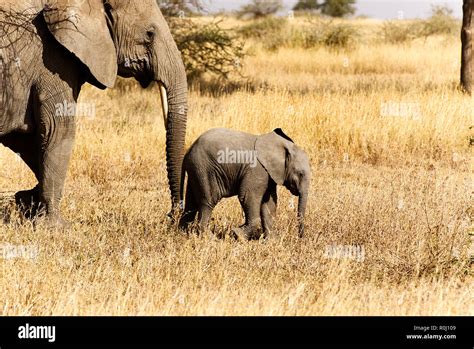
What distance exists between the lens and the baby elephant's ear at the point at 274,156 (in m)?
6.70

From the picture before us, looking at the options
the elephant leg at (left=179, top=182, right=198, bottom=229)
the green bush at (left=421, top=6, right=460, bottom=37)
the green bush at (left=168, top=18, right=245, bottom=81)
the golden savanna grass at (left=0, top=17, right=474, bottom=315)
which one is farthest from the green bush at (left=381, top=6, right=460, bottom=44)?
→ the elephant leg at (left=179, top=182, right=198, bottom=229)

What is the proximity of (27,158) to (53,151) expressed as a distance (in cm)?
54

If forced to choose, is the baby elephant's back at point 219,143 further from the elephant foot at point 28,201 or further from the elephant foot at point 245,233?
the elephant foot at point 28,201

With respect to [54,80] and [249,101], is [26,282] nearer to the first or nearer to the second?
[54,80]

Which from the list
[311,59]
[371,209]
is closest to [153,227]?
[371,209]

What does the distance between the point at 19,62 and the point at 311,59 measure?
16.2 metres

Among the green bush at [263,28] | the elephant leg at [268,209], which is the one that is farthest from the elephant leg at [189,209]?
the green bush at [263,28]

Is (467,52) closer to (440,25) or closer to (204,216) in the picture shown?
(204,216)

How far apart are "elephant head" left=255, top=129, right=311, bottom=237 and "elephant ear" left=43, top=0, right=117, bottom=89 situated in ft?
4.48

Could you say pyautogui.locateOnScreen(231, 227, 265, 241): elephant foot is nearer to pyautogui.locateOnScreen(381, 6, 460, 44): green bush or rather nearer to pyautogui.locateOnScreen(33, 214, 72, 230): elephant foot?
pyautogui.locateOnScreen(33, 214, 72, 230): elephant foot

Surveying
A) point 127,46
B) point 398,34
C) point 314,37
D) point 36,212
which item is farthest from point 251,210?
point 398,34

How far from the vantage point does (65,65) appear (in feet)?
21.7

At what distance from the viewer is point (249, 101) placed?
11.6 meters

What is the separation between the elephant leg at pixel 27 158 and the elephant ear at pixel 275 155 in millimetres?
1887
